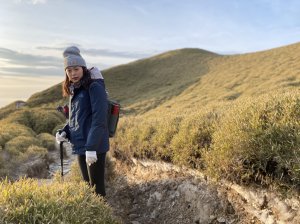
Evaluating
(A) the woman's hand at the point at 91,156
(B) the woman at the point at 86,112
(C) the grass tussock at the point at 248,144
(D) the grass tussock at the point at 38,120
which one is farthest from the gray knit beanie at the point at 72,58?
(D) the grass tussock at the point at 38,120

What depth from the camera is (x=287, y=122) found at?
5.44m

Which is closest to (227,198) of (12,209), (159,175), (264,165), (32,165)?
(264,165)

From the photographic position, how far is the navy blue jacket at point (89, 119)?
5375mm

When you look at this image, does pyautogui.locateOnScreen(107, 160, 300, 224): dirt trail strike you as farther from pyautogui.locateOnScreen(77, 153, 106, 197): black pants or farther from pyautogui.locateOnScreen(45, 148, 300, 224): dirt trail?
pyautogui.locateOnScreen(77, 153, 106, 197): black pants

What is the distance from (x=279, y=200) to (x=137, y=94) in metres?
47.5

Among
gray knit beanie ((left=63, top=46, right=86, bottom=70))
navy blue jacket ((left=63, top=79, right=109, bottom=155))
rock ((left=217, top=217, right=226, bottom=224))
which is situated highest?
gray knit beanie ((left=63, top=46, right=86, bottom=70))

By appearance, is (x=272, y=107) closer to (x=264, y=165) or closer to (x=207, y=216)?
(x=264, y=165)

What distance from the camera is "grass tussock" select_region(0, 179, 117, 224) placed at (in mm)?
3818

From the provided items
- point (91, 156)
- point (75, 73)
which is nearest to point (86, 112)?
point (75, 73)

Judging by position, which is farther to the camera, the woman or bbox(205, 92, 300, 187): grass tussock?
the woman

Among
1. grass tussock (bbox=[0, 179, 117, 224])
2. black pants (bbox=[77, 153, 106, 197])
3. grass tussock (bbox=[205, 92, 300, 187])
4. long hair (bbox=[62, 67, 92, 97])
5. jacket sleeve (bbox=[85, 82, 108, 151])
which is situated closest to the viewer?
grass tussock (bbox=[0, 179, 117, 224])

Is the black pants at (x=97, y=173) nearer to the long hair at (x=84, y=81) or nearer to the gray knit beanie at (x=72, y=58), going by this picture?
the long hair at (x=84, y=81)

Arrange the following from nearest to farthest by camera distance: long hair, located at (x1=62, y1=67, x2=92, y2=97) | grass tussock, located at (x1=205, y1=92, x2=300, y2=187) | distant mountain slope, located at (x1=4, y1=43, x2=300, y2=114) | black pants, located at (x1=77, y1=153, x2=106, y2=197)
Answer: grass tussock, located at (x1=205, y1=92, x2=300, y2=187) → long hair, located at (x1=62, y1=67, x2=92, y2=97) → black pants, located at (x1=77, y1=153, x2=106, y2=197) → distant mountain slope, located at (x1=4, y1=43, x2=300, y2=114)

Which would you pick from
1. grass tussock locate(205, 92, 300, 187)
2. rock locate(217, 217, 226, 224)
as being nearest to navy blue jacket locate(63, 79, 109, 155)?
grass tussock locate(205, 92, 300, 187)
